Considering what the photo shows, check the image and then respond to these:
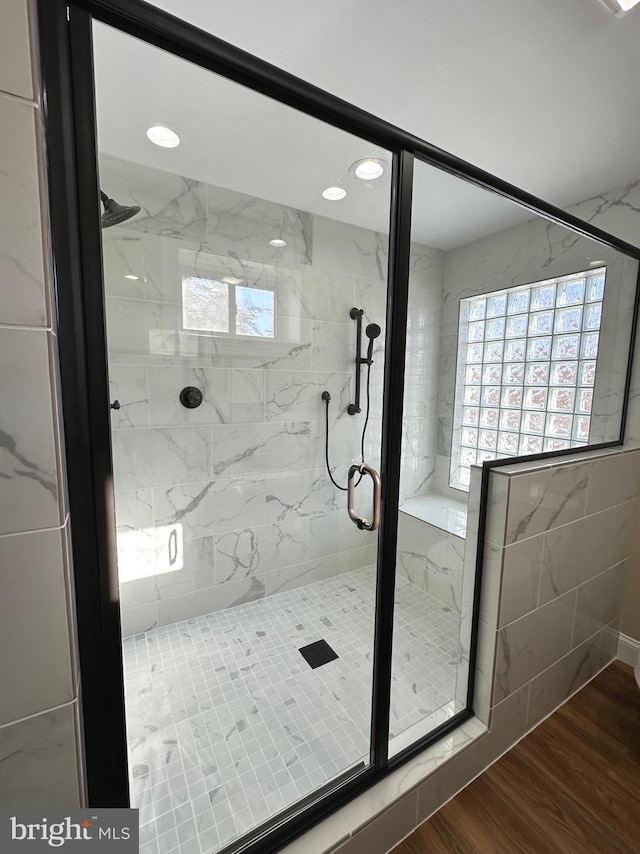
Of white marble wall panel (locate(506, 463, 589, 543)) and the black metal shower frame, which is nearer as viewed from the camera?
the black metal shower frame

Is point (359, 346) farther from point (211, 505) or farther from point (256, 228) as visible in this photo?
point (211, 505)

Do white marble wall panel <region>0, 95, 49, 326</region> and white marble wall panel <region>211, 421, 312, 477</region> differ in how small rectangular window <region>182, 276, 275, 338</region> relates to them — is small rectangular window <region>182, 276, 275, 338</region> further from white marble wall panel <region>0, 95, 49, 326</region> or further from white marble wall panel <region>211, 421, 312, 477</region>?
white marble wall panel <region>0, 95, 49, 326</region>

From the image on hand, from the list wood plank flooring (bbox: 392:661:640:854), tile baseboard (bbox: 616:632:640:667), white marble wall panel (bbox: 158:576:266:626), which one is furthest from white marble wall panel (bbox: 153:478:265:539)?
tile baseboard (bbox: 616:632:640:667)

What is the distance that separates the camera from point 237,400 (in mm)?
2016

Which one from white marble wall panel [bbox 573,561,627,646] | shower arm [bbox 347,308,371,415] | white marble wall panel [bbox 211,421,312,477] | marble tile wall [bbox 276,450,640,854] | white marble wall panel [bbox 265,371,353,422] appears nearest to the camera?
marble tile wall [bbox 276,450,640,854]

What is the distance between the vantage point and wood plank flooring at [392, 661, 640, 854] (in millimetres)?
1127

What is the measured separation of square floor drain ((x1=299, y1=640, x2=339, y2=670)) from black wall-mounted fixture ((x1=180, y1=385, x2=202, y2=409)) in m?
1.38

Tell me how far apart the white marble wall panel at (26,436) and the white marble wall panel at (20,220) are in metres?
0.04

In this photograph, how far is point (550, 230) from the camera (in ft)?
5.03

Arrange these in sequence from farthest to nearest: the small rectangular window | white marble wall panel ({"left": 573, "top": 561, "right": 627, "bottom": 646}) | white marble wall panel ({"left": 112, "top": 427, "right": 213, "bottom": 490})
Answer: the small rectangular window < white marble wall panel ({"left": 112, "top": 427, "right": 213, "bottom": 490}) < white marble wall panel ({"left": 573, "top": 561, "right": 627, "bottom": 646})

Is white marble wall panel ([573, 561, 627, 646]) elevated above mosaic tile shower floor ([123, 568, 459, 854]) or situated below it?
above

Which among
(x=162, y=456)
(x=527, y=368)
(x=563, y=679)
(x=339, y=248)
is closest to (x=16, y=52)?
(x=162, y=456)

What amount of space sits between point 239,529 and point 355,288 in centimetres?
161

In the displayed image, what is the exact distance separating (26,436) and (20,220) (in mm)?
306
